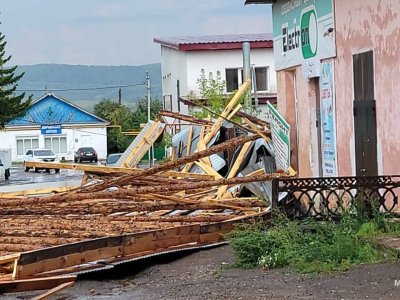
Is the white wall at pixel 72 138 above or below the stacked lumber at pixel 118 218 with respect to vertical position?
above

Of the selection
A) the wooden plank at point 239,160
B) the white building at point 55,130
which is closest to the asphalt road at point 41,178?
the white building at point 55,130

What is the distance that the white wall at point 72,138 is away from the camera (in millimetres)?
89688

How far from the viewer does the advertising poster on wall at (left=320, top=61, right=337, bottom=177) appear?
16.9 meters

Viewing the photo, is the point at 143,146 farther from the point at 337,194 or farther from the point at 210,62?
the point at 210,62

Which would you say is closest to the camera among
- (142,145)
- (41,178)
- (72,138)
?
(142,145)

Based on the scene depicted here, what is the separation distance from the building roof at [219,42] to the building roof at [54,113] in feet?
99.6

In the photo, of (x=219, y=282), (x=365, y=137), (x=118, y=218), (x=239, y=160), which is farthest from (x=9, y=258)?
(x=239, y=160)

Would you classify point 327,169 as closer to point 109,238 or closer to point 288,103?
point 288,103

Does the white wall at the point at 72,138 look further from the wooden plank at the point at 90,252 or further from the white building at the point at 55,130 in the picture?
the wooden plank at the point at 90,252

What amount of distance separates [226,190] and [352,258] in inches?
269

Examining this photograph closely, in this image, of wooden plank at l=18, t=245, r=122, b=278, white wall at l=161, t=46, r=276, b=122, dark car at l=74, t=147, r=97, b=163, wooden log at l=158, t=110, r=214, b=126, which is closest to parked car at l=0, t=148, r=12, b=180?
white wall at l=161, t=46, r=276, b=122

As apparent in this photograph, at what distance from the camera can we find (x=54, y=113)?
92062 millimetres

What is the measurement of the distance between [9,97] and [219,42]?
17031mm

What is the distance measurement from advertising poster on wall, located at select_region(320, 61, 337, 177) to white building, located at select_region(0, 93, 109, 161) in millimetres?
72212
